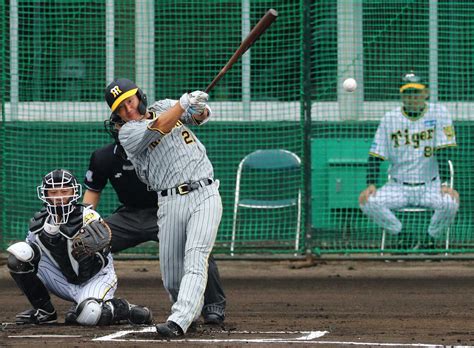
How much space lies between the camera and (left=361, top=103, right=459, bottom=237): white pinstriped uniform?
38.7 ft

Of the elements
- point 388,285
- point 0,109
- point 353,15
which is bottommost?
point 388,285

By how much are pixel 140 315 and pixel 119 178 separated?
1.52 m

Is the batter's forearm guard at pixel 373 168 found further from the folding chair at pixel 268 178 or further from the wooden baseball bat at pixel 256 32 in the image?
the wooden baseball bat at pixel 256 32

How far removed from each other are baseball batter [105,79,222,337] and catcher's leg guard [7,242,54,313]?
3.03 feet

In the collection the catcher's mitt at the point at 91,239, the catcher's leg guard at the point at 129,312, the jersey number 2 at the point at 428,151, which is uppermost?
Result: the jersey number 2 at the point at 428,151

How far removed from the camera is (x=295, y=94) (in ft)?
39.7

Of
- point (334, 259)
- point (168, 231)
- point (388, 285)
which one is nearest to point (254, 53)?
point (334, 259)

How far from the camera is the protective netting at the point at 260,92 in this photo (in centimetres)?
1196

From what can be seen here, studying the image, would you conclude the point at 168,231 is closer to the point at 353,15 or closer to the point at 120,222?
the point at 120,222

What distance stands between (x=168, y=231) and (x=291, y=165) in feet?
16.3

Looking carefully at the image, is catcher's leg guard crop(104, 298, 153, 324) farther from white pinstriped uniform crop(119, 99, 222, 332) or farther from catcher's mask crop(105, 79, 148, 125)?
catcher's mask crop(105, 79, 148, 125)

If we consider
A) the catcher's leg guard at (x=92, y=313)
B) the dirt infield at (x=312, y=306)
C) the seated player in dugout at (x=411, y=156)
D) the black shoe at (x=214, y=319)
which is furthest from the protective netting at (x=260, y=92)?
the catcher's leg guard at (x=92, y=313)

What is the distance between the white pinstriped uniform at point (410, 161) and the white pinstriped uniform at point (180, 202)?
15.5ft

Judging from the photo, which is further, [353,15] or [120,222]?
[353,15]
